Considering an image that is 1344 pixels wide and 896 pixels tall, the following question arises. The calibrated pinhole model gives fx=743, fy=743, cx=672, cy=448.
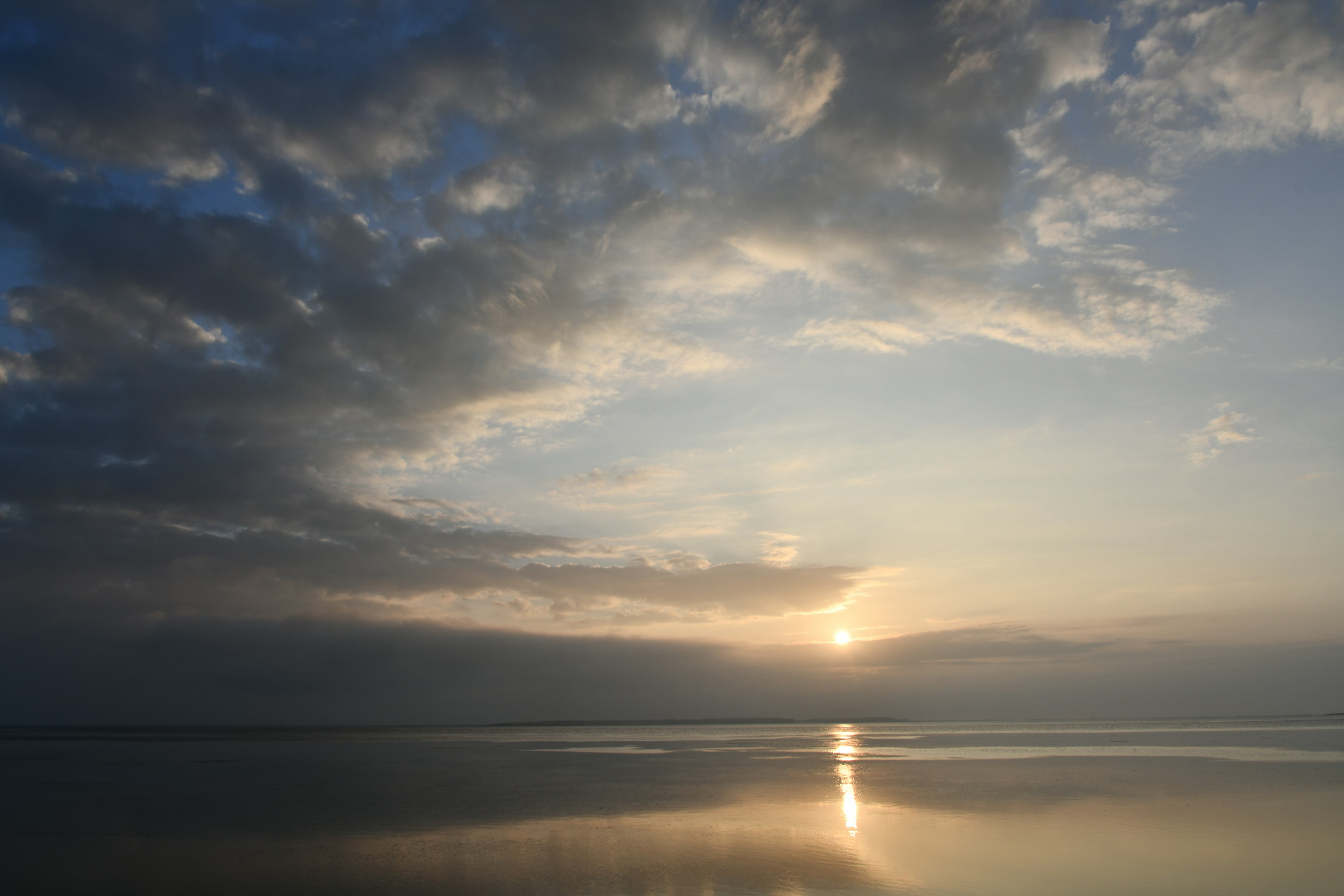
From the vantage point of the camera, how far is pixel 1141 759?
147 feet

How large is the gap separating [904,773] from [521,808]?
69.7 feet

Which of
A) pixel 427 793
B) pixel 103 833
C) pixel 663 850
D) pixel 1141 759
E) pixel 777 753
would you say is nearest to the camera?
pixel 663 850

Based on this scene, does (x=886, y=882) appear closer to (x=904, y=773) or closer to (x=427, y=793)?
(x=427, y=793)

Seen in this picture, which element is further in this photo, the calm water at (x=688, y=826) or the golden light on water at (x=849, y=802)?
the golden light on water at (x=849, y=802)

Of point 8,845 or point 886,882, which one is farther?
point 8,845

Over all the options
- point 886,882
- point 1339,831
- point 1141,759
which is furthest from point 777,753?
point 886,882

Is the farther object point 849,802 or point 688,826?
point 849,802

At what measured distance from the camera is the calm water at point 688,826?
52.4ft

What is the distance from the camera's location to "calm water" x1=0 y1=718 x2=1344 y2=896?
16.0m

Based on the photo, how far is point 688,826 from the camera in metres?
22.5

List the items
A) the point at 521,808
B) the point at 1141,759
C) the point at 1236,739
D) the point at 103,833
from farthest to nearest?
the point at 1236,739, the point at 1141,759, the point at 521,808, the point at 103,833

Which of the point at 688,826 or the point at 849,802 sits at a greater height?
the point at 688,826

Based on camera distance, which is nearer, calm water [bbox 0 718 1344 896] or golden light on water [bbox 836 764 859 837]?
calm water [bbox 0 718 1344 896]

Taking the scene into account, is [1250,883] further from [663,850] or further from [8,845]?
[8,845]
